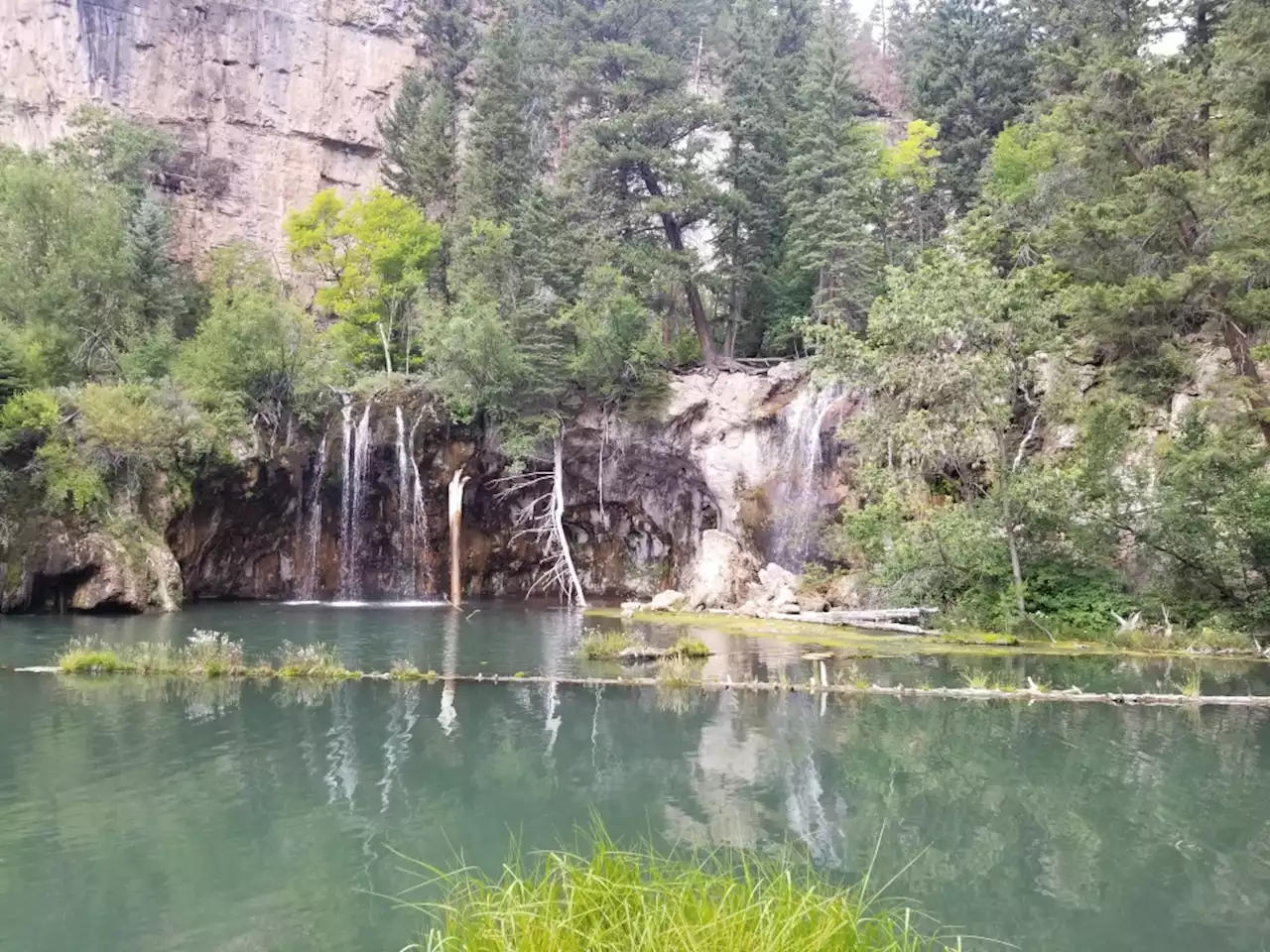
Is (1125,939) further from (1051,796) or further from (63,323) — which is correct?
(63,323)

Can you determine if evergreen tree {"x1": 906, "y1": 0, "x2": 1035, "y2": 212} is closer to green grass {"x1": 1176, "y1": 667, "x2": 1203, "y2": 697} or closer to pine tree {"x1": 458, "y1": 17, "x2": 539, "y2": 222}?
pine tree {"x1": 458, "y1": 17, "x2": 539, "y2": 222}

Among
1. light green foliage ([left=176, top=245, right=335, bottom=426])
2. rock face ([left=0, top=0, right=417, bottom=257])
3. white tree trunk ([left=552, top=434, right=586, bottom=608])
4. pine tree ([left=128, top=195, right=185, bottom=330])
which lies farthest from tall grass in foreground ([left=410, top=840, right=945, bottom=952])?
rock face ([left=0, top=0, right=417, bottom=257])

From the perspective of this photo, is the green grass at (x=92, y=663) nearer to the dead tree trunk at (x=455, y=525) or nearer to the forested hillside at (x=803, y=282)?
the forested hillside at (x=803, y=282)

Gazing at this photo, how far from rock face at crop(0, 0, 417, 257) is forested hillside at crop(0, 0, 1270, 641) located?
8.98ft

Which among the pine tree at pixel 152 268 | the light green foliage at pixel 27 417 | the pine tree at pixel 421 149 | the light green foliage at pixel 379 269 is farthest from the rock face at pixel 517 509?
the pine tree at pixel 421 149

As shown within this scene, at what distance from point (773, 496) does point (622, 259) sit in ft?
33.4

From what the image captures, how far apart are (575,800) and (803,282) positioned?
93.5ft

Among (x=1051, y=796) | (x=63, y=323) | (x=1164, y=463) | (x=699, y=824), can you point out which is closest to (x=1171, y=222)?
(x=1164, y=463)

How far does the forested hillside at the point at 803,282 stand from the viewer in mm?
20250

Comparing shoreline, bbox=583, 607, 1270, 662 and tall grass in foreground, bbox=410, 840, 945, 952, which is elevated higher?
tall grass in foreground, bbox=410, 840, 945, 952

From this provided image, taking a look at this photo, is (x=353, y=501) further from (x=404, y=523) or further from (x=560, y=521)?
(x=560, y=521)

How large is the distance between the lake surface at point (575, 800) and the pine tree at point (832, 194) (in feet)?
66.5

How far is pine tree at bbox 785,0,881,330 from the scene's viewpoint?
31656 mm

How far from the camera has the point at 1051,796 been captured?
925 centimetres
